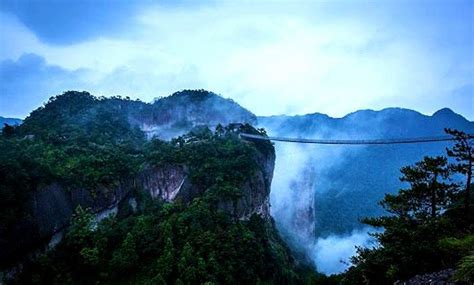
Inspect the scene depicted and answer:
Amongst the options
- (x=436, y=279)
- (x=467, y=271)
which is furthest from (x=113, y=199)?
(x=467, y=271)

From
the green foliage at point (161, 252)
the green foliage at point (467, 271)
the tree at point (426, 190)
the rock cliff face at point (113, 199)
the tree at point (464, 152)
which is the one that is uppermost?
the tree at point (464, 152)

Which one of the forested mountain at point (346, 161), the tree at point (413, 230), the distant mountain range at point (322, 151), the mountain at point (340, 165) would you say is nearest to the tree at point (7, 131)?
the distant mountain range at point (322, 151)

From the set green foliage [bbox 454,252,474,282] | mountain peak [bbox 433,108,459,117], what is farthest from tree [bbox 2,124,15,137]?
mountain peak [bbox 433,108,459,117]

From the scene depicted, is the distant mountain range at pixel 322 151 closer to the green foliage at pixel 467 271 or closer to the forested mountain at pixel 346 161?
the forested mountain at pixel 346 161

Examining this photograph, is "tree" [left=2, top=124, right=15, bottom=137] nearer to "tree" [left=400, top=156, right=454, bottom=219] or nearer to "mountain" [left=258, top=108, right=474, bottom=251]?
"tree" [left=400, top=156, right=454, bottom=219]

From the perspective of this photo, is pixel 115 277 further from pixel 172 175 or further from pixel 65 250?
pixel 172 175

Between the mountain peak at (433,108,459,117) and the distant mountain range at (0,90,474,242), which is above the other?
the mountain peak at (433,108,459,117)
